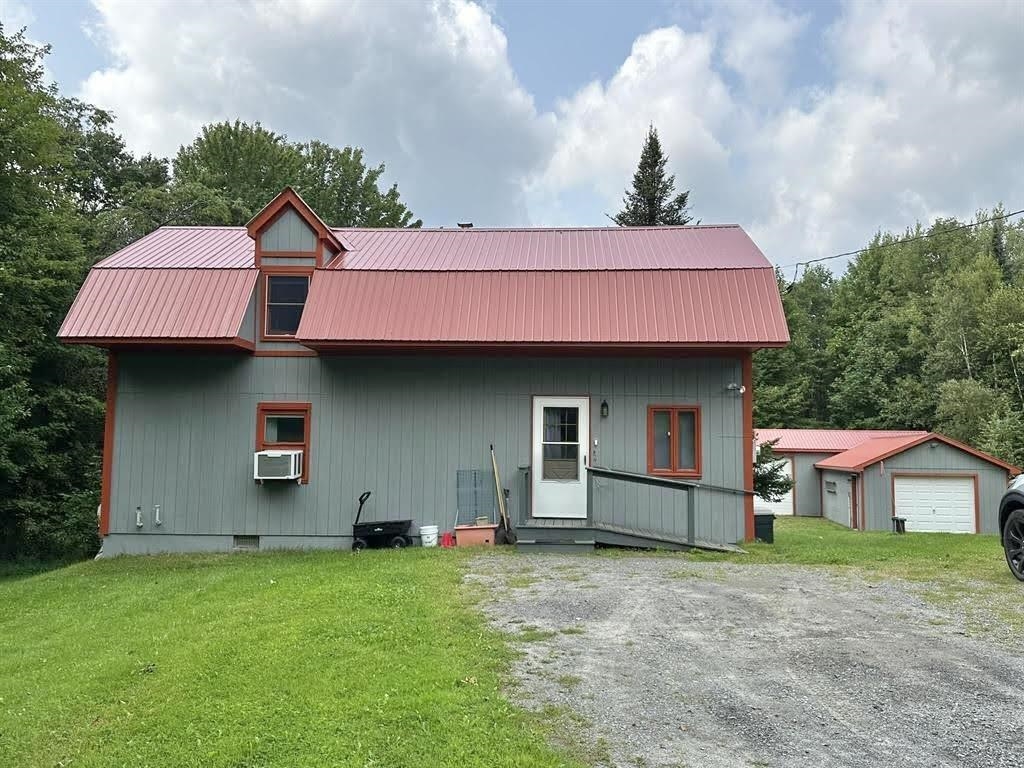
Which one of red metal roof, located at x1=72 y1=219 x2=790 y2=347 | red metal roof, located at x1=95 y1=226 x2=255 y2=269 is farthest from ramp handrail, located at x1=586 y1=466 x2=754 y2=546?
red metal roof, located at x1=95 y1=226 x2=255 y2=269

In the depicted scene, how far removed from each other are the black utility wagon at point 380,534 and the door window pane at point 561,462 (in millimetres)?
2278

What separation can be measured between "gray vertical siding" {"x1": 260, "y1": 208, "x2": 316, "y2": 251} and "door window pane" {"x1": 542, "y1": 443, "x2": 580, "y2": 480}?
5085 millimetres

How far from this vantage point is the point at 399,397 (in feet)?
35.3

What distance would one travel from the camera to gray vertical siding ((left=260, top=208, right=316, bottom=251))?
36.4 ft

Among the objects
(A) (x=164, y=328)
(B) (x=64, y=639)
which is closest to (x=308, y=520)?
(A) (x=164, y=328)

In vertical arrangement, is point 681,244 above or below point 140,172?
below

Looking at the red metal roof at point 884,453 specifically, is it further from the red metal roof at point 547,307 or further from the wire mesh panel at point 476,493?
the wire mesh panel at point 476,493

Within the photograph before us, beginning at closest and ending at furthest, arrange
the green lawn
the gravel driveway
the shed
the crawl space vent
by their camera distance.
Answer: the gravel driveway → the green lawn → the crawl space vent → the shed

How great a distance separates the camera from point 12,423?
13031mm

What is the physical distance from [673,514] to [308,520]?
5591 millimetres

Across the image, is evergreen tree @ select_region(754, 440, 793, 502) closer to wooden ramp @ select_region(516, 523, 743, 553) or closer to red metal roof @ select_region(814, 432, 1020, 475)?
wooden ramp @ select_region(516, 523, 743, 553)

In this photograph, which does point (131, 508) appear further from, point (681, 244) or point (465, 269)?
point (681, 244)

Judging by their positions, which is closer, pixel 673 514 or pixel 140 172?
pixel 673 514

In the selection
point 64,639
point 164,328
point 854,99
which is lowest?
point 64,639
